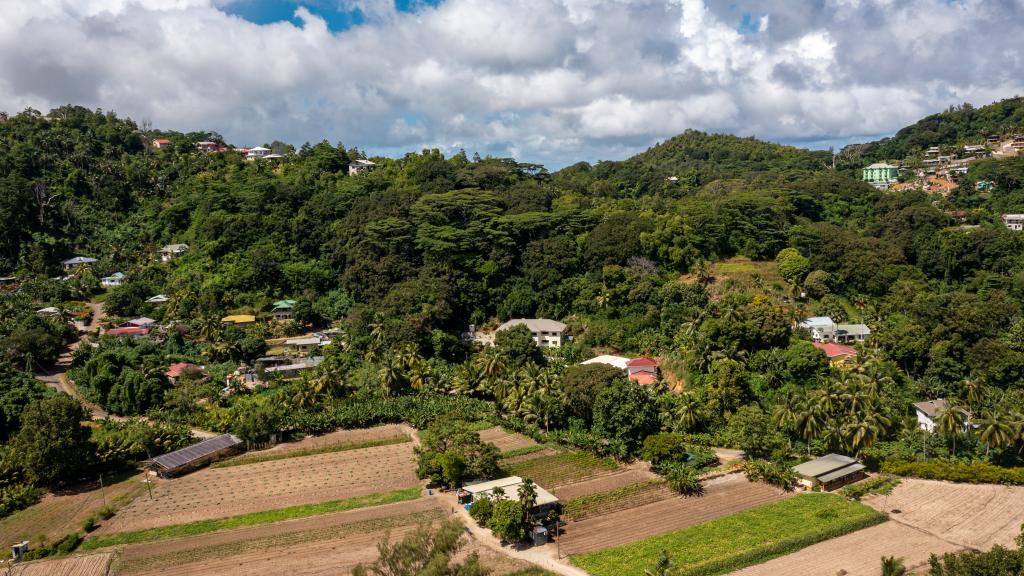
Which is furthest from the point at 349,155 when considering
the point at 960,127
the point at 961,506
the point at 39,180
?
the point at 960,127

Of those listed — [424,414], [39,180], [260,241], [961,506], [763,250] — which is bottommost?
[961,506]

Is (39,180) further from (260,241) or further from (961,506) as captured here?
(961,506)

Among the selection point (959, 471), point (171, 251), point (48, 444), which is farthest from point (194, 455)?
point (171, 251)

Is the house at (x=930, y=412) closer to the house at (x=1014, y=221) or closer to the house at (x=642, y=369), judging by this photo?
the house at (x=642, y=369)

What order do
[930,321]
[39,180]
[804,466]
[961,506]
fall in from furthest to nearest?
[39,180] < [930,321] < [804,466] < [961,506]

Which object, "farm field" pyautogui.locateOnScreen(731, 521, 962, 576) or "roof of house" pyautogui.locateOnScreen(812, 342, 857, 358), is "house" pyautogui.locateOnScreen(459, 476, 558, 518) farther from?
"roof of house" pyautogui.locateOnScreen(812, 342, 857, 358)

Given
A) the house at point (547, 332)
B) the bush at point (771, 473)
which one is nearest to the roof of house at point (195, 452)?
the house at point (547, 332)

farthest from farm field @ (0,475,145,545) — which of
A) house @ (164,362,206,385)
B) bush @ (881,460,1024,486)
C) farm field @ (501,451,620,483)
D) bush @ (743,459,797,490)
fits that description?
bush @ (881,460,1024,486)
